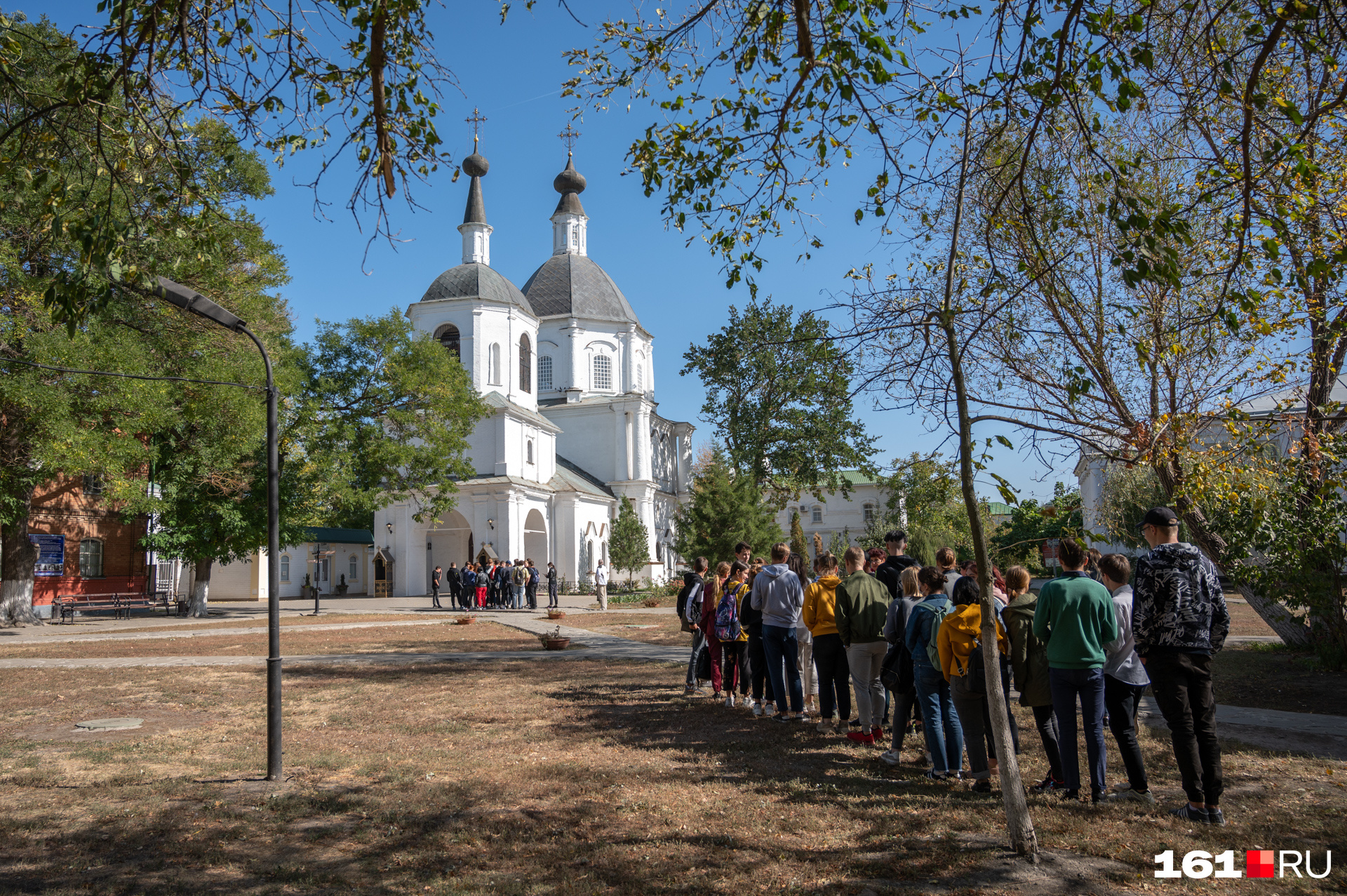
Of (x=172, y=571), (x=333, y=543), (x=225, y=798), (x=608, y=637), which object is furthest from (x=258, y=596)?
(x=225, y=798)

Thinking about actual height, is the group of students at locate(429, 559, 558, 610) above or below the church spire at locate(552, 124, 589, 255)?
below

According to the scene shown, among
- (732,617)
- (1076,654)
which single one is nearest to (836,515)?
(732,617)

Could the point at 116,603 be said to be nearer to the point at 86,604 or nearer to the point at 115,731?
the point at 86,604

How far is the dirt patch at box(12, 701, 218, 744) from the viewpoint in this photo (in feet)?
27.8

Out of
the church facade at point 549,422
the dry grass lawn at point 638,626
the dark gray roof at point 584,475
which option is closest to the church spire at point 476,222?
the church facade at point 549,422

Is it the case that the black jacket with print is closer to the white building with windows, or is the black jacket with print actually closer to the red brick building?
the red brick building

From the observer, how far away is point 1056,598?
5934mm

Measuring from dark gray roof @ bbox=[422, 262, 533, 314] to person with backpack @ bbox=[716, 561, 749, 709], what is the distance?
38.2 metres

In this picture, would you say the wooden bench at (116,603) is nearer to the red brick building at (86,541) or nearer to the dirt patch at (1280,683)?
the red brick building at (86,541)

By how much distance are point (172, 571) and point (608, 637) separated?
26.0 metres

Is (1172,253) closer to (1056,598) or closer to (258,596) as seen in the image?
(1056,598)

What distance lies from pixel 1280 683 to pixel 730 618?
731 centimetres

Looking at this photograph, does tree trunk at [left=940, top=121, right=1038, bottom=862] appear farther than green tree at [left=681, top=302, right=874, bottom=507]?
No

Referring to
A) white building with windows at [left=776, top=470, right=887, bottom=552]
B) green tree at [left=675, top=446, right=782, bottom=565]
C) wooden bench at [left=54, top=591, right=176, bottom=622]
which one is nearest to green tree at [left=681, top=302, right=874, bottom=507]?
green tree at [left=675, top=446, right=782, bottom=565]
